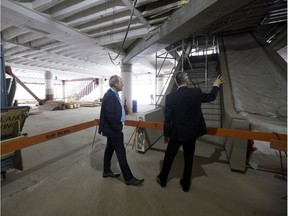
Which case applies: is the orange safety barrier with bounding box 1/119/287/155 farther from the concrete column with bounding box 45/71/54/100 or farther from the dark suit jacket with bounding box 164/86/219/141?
the concrete column with bounding box 45/71/54/100

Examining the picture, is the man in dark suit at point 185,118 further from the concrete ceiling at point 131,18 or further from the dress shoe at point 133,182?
the concrete ceiling at point 131,18

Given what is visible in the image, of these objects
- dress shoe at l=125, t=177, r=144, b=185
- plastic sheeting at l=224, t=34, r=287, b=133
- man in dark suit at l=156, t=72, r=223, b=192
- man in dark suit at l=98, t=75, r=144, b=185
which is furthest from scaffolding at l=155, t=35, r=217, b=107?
dress shoe at l=125, t=177, r=144, b=185

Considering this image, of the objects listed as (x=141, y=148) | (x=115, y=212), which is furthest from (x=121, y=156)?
(x=141, y=148)

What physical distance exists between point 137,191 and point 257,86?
457 centimetres

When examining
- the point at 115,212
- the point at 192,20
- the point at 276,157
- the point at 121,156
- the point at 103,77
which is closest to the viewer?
the point at 115,212

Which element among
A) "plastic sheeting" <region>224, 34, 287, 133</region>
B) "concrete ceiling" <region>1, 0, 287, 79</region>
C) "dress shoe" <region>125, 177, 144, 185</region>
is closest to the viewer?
"dress shoe" <region>125, 177, 144, 185</region>

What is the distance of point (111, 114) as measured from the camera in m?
2.45

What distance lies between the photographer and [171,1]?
4320mm

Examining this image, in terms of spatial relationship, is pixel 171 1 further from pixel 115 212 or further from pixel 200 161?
pixel 115 212

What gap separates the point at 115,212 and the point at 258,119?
3.35 meters

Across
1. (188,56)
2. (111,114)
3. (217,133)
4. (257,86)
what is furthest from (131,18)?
(188,56)

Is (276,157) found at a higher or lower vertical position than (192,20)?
lower

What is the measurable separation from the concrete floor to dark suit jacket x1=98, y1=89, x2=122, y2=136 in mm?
870

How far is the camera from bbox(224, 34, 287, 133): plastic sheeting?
3627mm
